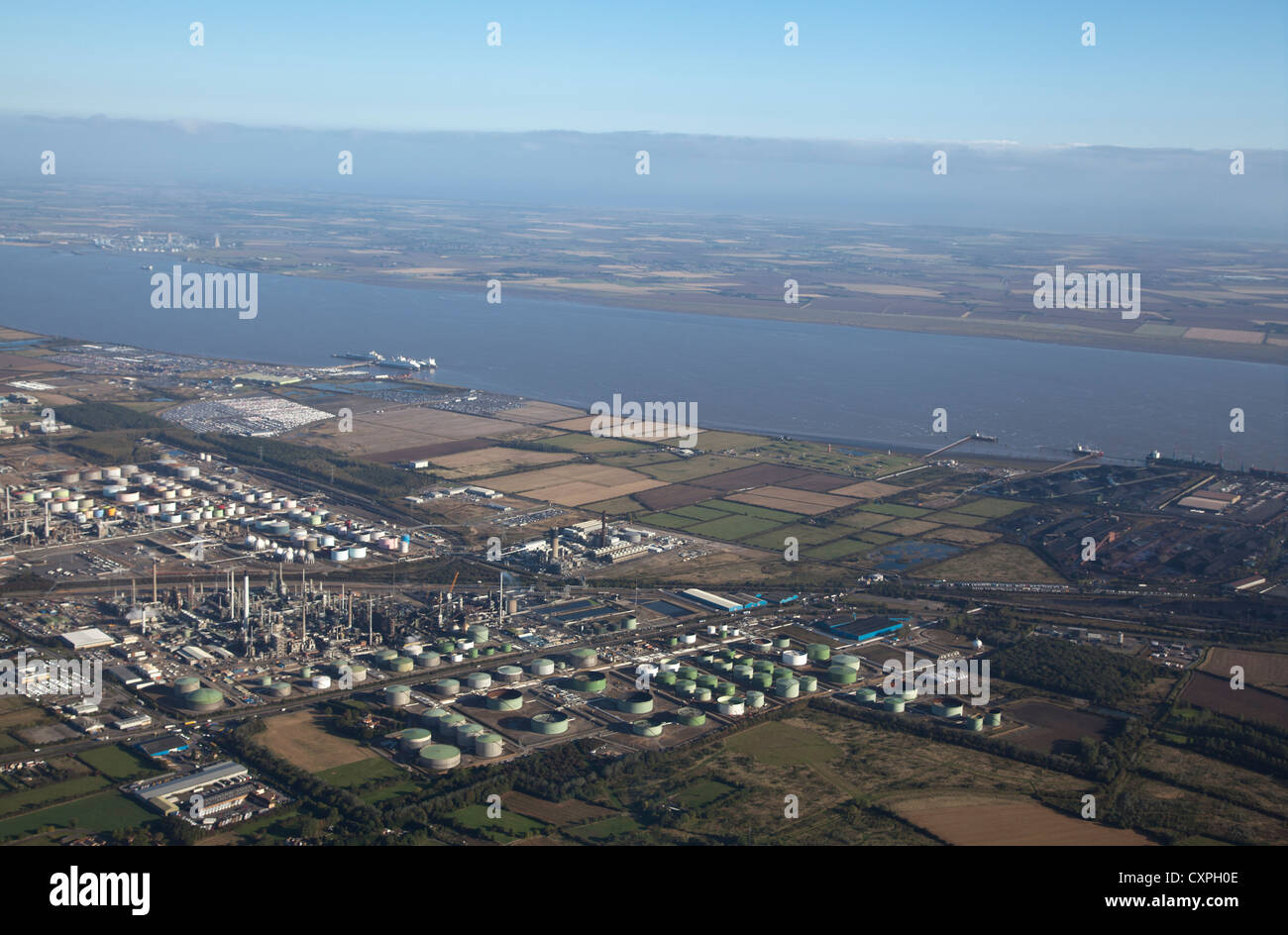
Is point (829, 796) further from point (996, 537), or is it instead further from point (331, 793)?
point (996, 537)

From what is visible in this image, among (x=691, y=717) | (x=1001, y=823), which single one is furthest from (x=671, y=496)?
(x=1001, y=823)

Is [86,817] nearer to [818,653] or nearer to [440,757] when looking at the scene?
[440,757]

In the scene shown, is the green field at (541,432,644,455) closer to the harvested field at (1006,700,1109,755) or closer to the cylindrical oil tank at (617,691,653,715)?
the cylindrical oil tank at (617,691,653,715)

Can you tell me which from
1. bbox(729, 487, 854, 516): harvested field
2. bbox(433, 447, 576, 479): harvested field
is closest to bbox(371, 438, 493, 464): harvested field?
bbox(433, 447, 576, 479): harvested field

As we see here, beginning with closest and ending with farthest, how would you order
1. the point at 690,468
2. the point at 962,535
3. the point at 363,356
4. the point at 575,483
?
the point at 962,535 → the point at 575,483 → the point at 690,468 → the point at 363,356

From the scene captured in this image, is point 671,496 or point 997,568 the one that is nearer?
point 997,568

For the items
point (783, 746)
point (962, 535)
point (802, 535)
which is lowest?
point (783, 746)

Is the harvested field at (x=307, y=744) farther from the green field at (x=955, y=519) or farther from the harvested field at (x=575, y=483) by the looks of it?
the green field at (x=955, y=519)

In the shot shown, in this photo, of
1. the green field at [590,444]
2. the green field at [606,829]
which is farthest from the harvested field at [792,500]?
the green field at [606,829]
